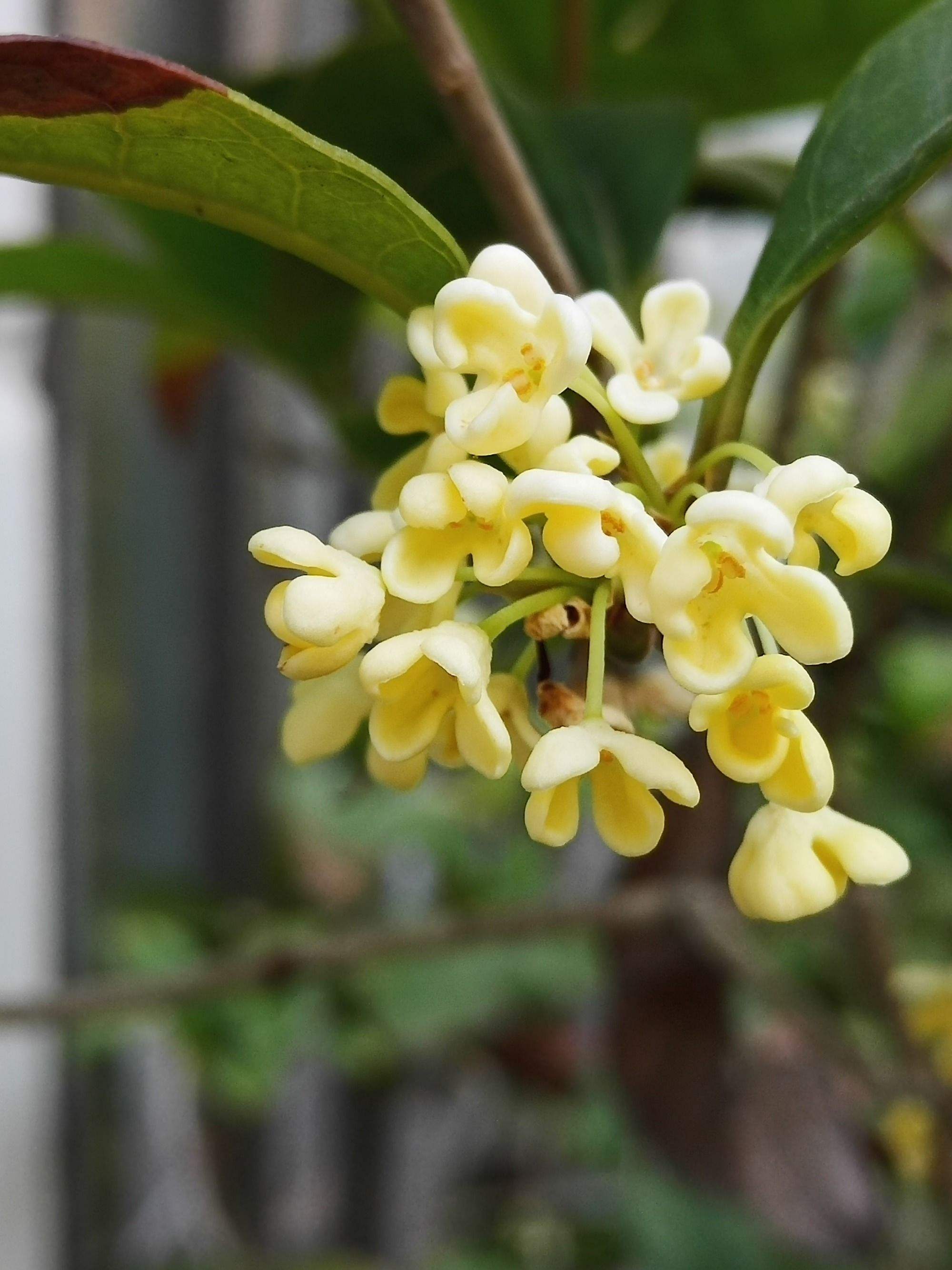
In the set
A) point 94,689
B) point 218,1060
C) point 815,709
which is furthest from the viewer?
point 218,1060

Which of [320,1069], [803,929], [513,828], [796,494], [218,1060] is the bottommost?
[320,1069]

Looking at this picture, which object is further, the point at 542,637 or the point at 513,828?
the point at 513,828

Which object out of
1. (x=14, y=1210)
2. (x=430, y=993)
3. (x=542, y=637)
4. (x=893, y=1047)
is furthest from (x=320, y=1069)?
(x=542, y=637)

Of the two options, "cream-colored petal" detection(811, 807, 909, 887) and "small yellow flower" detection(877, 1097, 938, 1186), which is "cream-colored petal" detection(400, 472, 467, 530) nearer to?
"cream-colored petal" detection(811, 807, 909, 887)

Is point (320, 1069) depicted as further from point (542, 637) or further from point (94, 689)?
point (542, 637)

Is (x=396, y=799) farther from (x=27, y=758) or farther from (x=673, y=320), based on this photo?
(x=673, y=320)

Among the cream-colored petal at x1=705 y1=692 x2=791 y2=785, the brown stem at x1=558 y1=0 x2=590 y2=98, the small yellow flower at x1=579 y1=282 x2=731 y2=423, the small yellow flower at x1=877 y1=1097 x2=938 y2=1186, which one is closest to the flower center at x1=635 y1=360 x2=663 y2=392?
the small yellow flower at x1=579 y1=282 x2=731 y2=423

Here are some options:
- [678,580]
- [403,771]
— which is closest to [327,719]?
[403,771]
